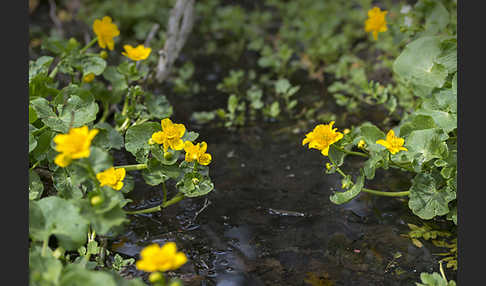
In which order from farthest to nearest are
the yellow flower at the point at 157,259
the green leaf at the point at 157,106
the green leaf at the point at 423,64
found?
1. the green leaf at the point at 157,106
2. the green leaf at the point at 423,64
3. the yellow flower at the point at 157,259

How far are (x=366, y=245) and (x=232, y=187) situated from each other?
0.68m

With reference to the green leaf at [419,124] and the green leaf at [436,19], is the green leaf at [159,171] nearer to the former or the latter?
the green leaf at [419,124]

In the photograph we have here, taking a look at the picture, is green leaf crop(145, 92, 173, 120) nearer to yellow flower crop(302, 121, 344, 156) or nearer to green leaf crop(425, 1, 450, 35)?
yellow flower crop(302, 121, 344, 156)

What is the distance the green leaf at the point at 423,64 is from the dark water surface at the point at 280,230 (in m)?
0.48

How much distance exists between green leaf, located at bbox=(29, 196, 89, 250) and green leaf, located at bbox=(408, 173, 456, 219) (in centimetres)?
119

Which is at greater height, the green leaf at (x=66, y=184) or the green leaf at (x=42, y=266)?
the green leaf at (x=66, y=184)

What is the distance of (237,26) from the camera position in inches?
165

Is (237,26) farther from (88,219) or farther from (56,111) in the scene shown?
(88,219)

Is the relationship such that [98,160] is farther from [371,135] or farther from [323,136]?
[371,135]

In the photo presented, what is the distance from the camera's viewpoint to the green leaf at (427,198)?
202cm

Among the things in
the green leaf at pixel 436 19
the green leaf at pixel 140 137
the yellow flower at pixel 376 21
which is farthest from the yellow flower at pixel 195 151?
the green leaf at pixel 436 19

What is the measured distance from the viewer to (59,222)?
159 cm

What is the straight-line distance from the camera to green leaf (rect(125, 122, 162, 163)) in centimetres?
194

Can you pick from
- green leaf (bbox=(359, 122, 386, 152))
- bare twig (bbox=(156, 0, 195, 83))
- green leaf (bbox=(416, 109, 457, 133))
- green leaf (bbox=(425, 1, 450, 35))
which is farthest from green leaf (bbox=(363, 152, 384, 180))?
bare twig (bbox=(156, 0, 195, 83))
